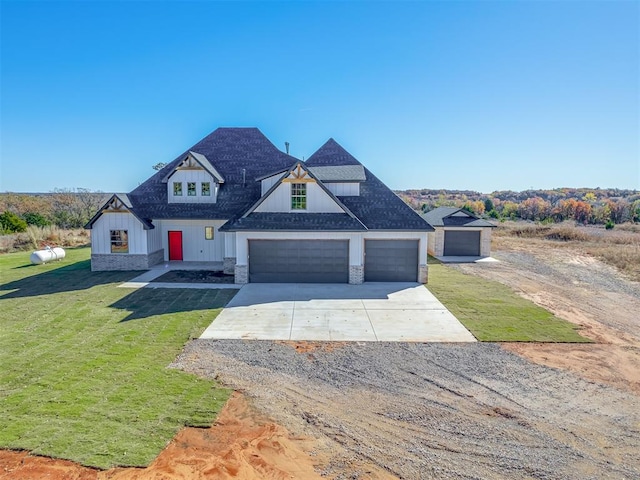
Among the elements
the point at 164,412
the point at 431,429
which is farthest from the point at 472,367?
the point at 164,412

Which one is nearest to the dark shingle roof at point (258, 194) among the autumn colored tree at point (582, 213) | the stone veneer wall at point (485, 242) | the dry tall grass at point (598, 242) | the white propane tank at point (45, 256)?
Answer: the white propane tank at point (45, 256)

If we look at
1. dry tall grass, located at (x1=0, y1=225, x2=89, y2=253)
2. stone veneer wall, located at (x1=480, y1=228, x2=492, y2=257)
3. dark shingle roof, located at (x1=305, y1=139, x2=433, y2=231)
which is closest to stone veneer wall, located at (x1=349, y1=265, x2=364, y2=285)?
dark shingle roof, located at (x1=305, y1=139, x2=433, y2=231)

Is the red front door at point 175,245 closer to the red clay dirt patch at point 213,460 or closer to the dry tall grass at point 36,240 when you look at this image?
the dry tall grass at point 36,240

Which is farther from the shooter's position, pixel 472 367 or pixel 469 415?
pixel 472 367

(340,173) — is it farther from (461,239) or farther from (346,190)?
(461,239)

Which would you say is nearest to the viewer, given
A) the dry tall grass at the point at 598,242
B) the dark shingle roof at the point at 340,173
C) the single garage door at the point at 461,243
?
the dark shingle roof at the point at 340,173

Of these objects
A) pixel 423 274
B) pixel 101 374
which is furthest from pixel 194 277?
pixel 423 274

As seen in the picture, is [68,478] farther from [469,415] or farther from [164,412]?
[469,415]
